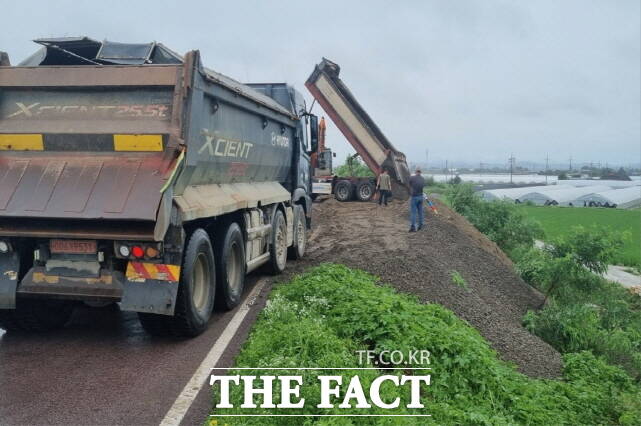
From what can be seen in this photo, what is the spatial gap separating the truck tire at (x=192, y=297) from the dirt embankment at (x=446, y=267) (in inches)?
139

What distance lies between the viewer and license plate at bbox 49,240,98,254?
18.2 ft

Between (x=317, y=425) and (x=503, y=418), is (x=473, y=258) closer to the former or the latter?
(x=503, y=418)

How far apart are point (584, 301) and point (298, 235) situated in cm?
716

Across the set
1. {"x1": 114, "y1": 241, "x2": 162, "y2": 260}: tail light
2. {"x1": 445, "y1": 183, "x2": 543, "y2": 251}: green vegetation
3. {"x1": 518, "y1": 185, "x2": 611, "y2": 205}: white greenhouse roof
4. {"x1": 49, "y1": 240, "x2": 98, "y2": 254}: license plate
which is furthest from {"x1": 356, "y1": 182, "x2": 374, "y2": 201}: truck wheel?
{"x1": 518, "y1": 185, "x2": 611, "y2": 205}: white greenhouse roof

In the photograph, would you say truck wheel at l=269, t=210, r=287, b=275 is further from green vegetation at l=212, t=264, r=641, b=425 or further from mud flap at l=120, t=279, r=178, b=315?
mud flap at l=120, t=279, r=178, b=315

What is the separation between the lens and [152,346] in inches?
234

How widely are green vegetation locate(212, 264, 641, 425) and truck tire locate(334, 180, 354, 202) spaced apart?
16.3 meters

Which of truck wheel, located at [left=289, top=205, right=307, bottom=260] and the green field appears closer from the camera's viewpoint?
truck wheel, located at [left=289, top=205, right=307, bottom=260]

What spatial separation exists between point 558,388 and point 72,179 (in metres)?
6.05

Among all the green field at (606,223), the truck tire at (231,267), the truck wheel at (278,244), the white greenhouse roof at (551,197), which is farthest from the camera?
the white greenhouse roof at (551,197)

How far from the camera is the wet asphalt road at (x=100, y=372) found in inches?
170

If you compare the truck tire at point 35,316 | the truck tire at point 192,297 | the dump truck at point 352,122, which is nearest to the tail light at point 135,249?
the truck tire at point 192,297

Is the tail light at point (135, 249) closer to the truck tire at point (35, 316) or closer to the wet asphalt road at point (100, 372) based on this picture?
the wet asphalt road at point (100, 372)

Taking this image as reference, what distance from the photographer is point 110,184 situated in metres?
5.59
